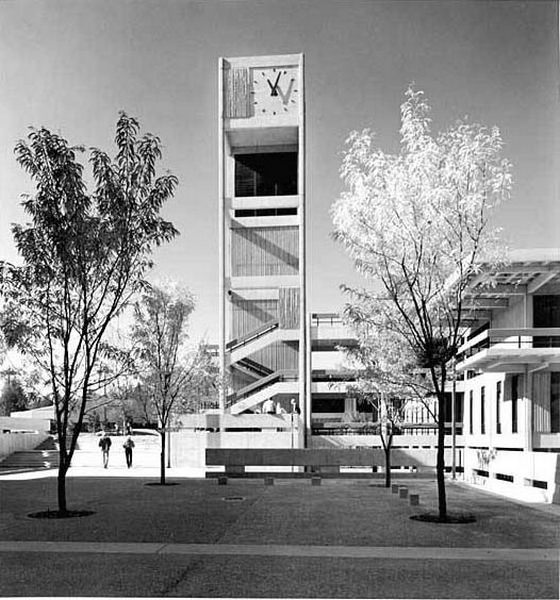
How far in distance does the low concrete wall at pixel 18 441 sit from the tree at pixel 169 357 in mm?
9645

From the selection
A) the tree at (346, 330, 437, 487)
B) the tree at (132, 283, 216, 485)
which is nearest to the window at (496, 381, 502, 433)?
the tree at (346, 330, 437, 487)

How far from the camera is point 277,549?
860 centimetres

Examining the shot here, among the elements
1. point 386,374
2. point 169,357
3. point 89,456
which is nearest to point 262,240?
point 169,357

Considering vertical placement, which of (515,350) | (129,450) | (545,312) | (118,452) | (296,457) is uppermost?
(545,312)

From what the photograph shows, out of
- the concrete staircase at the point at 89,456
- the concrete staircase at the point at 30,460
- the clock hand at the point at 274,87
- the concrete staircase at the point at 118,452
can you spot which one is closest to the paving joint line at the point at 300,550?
the clock hand at the point at 274,87

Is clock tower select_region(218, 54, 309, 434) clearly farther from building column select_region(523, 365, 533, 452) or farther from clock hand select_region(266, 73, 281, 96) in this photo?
building column select_region(523, 365, 533, 452)

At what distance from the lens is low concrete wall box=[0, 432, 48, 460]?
1032 inches

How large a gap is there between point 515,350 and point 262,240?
18.7 feet

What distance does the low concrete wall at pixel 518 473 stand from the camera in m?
13.1

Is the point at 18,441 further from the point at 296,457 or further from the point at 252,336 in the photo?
the point at 252,336

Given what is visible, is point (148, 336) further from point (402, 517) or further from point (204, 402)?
point (402, 517)

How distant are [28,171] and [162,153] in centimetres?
182

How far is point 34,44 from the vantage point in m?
9.65

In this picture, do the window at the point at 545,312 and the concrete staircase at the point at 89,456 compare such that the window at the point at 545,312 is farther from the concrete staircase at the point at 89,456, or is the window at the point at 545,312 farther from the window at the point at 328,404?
the concrete staircase at the point at 89,456
